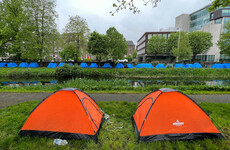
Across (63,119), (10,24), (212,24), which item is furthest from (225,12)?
(10,24)

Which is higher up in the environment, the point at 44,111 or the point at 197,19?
the point at 197,19

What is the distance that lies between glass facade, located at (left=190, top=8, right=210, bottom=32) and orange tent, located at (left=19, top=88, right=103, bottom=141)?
59.2 metres

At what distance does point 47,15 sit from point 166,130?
2499 centimetres

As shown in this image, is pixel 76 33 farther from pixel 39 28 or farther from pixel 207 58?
pixel 207 58

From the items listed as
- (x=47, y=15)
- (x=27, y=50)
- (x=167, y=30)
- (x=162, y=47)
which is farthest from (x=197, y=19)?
(x=27, y=50)

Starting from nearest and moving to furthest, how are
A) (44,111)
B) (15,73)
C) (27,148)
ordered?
(27,148) < (44,111) < (15,73)

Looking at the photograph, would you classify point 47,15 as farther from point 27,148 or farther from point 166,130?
point 166,130

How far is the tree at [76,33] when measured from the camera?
19266 mm

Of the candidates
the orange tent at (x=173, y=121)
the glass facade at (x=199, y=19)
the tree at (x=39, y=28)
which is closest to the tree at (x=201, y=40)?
the glass facade at (x=199, y=19)

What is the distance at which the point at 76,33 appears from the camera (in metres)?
19.4

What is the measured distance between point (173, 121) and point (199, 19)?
6200 centimetres

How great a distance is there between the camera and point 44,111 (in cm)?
310

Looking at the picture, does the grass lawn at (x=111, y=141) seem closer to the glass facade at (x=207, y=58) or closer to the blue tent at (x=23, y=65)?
the blue tent at (x=23, y=65)

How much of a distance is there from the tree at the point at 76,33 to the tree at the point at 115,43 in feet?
14.6
